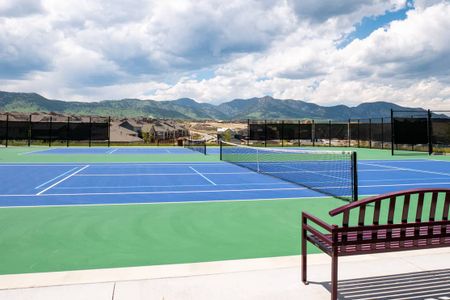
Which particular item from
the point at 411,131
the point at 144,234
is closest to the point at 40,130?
the point at 411,131

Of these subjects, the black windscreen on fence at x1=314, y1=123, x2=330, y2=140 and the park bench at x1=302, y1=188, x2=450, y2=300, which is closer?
the park bench at x1=302, y1=188, x2=450, y2=300

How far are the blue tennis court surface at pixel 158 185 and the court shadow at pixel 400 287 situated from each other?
5.72 m

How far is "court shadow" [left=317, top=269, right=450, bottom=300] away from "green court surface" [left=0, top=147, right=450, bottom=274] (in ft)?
4.78

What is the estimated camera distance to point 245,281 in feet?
13.6

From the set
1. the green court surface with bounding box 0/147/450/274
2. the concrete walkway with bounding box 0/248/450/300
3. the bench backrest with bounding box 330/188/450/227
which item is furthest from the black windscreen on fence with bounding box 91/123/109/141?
the concrete walkway with bounding box 0/248/450/300

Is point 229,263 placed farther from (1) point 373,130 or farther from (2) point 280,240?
(1) point 373,130

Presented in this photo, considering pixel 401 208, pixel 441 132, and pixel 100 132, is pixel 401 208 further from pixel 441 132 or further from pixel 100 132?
pixel 100 132

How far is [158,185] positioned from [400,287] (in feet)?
30.4

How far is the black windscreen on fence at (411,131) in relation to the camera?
2883 cm

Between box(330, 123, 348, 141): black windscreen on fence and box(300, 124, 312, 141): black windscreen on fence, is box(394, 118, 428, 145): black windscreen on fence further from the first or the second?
box(300, 124, 312, 141): black windscreen on fence

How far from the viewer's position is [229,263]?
4.75m

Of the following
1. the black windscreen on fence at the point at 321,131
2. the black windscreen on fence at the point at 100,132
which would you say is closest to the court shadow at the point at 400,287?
the black windscreen on fence at the point at 321,131

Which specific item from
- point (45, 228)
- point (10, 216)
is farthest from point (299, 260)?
point (10, 216)

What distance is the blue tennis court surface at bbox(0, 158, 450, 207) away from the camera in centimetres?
994
